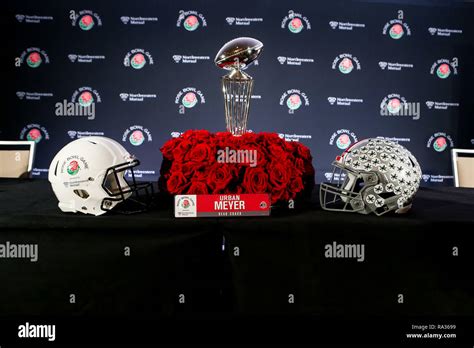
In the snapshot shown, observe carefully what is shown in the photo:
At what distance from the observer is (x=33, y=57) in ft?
14.7

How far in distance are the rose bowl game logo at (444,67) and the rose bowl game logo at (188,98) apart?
243cm

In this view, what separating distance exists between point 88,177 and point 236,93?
61 cm

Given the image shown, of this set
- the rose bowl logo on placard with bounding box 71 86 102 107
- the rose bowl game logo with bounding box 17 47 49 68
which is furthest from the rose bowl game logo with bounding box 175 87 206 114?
the rose bowl game logo with bounding box 17 47 49 68

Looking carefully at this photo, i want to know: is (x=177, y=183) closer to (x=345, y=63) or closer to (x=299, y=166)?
(x=299, y=166)

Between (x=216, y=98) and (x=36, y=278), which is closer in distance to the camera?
(x=36, y=278)

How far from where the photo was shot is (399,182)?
55.3 inches

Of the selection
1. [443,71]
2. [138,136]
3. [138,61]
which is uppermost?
[138,61]

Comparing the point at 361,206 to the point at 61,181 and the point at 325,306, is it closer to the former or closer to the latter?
the point at 325,306

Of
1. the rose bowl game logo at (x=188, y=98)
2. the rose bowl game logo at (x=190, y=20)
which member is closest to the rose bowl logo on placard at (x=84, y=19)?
the rose bowl game logo at (x=190, y=20)

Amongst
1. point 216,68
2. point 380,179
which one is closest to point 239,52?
point 380,179

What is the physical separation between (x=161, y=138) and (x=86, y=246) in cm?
331

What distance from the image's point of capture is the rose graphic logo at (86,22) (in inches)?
176

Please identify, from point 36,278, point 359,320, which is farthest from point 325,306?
point 36,278

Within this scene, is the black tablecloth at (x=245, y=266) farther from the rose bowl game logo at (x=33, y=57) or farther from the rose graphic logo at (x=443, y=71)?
the rose graphic logo at (x=443, y=71)
